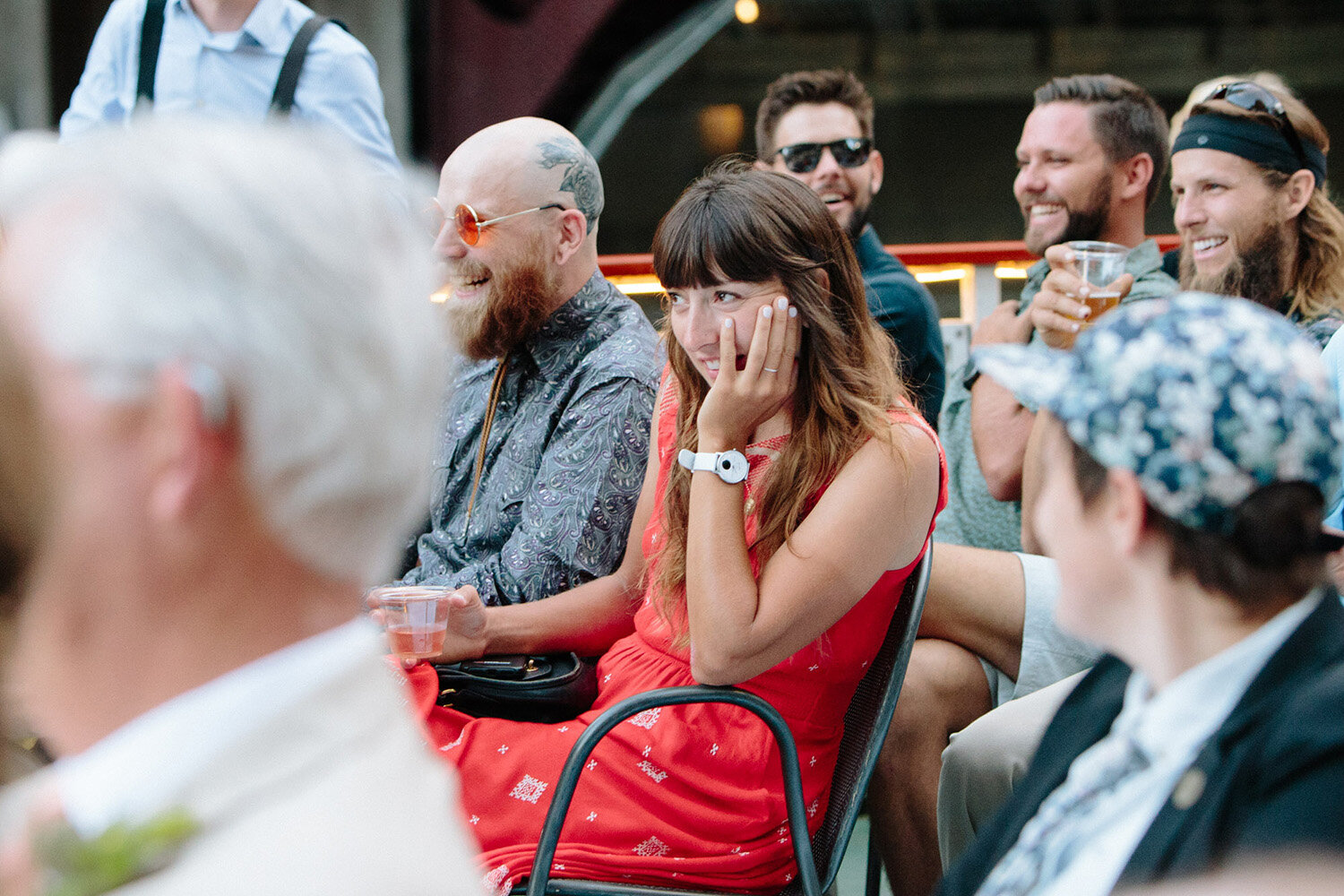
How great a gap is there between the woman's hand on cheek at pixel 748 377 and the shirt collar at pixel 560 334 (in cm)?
Result: 67

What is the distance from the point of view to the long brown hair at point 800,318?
2361mm

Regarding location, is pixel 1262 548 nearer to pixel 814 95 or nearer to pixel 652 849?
pixel 652 849

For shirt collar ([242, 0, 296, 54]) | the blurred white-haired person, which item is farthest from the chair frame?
shirt collar ([242, 0, 296, 54])

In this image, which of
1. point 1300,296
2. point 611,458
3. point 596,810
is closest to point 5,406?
point 596,810

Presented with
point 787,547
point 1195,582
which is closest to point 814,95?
point 787,547

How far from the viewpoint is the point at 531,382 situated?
3.03m

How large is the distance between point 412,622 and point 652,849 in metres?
0.59

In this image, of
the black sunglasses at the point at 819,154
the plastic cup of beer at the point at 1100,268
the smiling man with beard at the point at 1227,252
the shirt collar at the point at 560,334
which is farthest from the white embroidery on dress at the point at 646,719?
the black sunglasses at the point at 819,154

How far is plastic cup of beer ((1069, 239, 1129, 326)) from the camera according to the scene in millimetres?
2666

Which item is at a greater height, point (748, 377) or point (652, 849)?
point (748, 377)

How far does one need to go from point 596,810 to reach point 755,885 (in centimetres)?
30

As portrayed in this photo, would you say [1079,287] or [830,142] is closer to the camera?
[1079,287]

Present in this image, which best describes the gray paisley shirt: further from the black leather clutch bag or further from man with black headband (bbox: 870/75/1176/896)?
man with black headband (bbox: 870/75/1176/896)

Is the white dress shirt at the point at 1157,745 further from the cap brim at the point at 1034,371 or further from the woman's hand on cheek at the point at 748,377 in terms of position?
the woman's hand on cheek at the point at 748,377
